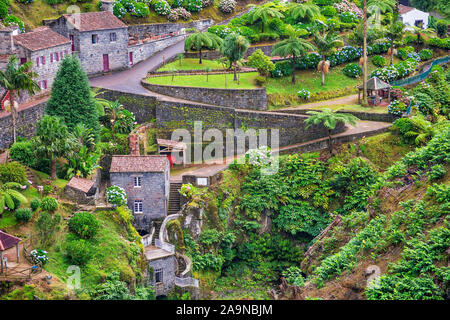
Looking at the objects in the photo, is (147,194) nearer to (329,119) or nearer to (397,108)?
→ (329,119)

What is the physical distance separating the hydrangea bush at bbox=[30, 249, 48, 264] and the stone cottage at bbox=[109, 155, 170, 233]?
36.3ft

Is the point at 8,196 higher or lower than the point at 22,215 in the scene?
higher

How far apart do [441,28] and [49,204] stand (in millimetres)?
47641

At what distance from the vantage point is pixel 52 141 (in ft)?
180

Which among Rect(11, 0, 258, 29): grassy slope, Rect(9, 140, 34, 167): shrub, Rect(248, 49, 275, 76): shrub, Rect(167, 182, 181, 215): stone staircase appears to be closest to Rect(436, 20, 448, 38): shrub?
Rect(11, 0, 258, 29): grassy slope

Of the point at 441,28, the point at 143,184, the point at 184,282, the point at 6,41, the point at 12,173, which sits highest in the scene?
the point at 6,41

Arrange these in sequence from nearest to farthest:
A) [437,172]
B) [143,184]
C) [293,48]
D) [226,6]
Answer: [437,172], [143,184], [293,48], [226,6]

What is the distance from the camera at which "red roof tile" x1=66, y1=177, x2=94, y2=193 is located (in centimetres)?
5369

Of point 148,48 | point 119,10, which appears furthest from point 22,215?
point 119,10

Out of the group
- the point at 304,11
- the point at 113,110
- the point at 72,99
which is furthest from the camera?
the point at 304,11

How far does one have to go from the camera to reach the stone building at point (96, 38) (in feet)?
233

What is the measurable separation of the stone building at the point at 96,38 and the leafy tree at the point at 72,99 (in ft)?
34.1

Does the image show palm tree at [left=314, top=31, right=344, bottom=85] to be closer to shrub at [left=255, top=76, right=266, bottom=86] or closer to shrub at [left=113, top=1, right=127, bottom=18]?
shrub at [left=255, top=76, right=266, bottom=86]
